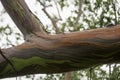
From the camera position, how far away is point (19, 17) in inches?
59.3

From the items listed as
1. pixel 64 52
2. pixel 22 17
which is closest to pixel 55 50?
pixel 64 52

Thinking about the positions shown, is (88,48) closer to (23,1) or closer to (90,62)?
(90,62)

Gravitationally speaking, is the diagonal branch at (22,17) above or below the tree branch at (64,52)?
above

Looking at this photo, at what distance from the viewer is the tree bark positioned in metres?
1.25

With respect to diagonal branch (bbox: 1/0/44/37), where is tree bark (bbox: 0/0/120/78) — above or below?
below

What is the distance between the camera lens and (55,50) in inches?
52.4

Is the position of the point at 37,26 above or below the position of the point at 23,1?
below

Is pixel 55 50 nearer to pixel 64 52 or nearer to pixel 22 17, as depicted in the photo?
pixel 64 52

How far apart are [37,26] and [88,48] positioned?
0.37 metres

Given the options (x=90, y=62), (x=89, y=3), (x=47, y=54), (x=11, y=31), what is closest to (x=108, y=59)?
(x=90, y=62)

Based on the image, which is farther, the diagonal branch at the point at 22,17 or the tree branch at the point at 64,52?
the diagonal branch at the point at 22,17

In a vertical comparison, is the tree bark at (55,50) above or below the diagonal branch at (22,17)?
below

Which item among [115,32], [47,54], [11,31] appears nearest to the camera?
[115,32]

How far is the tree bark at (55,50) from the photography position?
4.10ft
